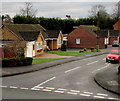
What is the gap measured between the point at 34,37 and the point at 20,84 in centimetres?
2066

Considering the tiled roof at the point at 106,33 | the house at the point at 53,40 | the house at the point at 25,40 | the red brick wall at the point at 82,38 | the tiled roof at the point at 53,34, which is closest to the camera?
the house at the point at 25,40

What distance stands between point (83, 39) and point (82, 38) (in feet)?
1.30

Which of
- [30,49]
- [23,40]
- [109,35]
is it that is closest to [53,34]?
[30,49]

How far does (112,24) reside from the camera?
3248 inches

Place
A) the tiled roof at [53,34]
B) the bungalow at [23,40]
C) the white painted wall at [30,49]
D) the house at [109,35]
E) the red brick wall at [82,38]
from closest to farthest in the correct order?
the bungalow at [23,40] < the white painted wall at [30,49] < the tiled roof at [53,34] < the red brick wall at [82,38] < the house at [109,35]

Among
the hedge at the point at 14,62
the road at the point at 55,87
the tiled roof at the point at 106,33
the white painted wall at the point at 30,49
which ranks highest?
the tiled roof at the point at 106,33

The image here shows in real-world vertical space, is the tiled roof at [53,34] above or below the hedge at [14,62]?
above

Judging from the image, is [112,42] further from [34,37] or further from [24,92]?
[24,92]

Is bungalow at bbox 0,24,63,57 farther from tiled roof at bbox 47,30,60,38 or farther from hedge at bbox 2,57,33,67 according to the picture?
tiled roof at bbox 47,30,60,38

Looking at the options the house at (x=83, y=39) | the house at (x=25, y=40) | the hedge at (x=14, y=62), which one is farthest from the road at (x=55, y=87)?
the house at (x=83, y=39)

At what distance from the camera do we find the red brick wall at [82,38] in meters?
53.9

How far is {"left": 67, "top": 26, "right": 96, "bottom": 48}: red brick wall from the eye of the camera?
53.9 meters

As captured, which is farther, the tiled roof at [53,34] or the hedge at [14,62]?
the tiled roof at [53,34]

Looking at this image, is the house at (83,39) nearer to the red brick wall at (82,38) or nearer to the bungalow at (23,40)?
the red brick wall at (82,38)
